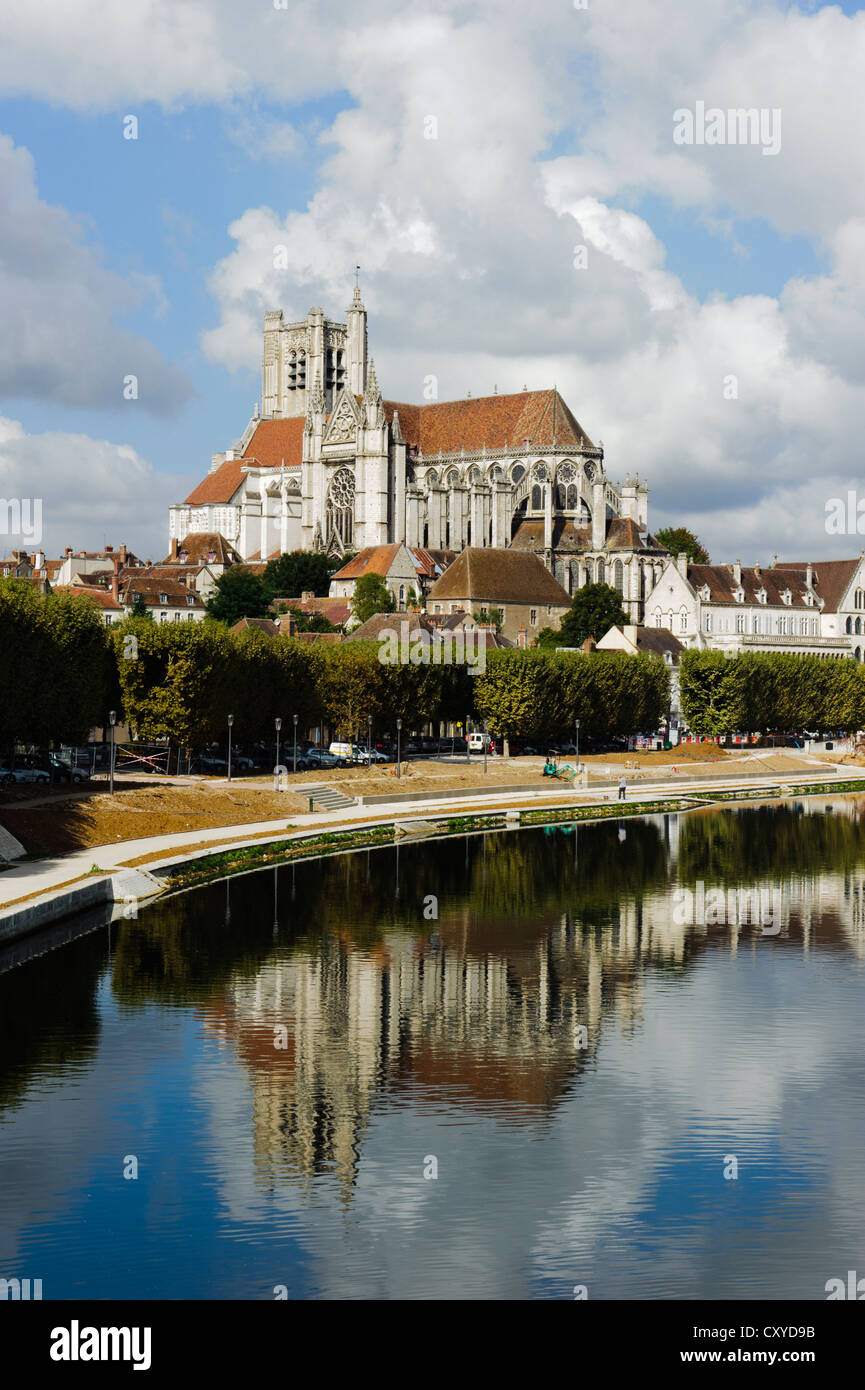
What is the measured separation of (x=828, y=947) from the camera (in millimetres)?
37812

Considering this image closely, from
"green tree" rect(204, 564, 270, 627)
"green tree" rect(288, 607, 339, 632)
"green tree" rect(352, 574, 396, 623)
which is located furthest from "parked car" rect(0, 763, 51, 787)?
"green tree" rect(204, 564, 270, 627)

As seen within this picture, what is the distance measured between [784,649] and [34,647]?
106725mm

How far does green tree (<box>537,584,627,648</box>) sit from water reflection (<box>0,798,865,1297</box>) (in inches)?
3914

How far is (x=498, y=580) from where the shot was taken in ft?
506

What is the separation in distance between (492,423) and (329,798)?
127 meters

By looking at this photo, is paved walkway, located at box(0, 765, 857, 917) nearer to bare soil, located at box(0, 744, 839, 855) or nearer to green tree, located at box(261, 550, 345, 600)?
bare soil, located at box(0, 744, 839, 855)

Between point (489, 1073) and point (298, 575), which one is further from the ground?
point (298, 575)

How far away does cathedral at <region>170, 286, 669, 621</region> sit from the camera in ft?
566

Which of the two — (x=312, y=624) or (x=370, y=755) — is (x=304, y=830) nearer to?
(x=370, y=755)

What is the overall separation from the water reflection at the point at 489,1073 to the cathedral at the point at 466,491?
128 metres

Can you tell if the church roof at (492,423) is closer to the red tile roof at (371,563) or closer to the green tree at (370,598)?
the red tile roof at (371,563)

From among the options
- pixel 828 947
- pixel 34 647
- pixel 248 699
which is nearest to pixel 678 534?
pixel 248 699

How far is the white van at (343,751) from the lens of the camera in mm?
83562

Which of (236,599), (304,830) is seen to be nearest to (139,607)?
(236,599)
